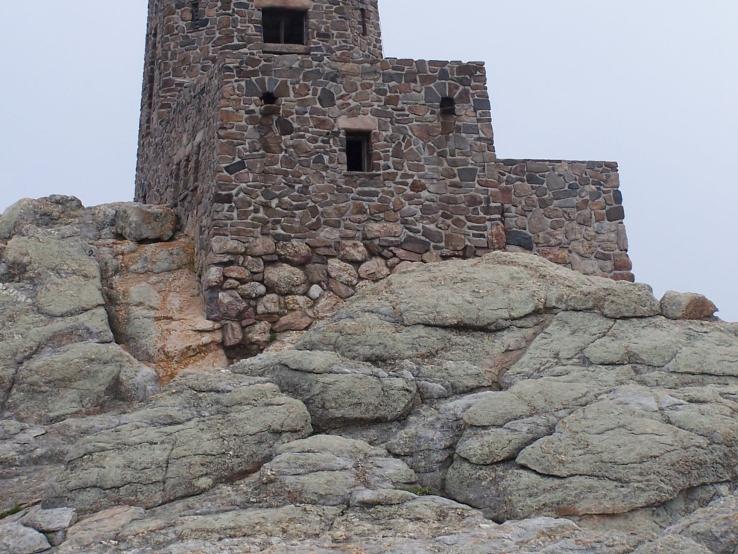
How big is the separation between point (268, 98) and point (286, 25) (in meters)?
6.80

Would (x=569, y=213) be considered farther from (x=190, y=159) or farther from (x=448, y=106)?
(x=190, y=159)

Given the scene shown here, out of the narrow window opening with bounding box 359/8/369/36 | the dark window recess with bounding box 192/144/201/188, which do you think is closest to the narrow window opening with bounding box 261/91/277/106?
the dark window recess with bounding box 192/144/201/188

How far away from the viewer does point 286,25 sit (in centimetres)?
2133

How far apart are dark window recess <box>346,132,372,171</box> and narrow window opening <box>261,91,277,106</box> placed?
1.44 m

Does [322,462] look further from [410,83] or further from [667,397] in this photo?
[410,83]

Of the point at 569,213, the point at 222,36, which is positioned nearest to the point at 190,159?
the point at 222,36

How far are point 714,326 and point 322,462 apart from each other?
5.63 metres

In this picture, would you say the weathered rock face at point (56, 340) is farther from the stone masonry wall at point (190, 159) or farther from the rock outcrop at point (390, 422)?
the stone masonry wall at point (190, 159)

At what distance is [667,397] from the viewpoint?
352 inches

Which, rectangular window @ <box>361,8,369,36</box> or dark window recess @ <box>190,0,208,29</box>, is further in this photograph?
rectangular window @ <box>361,8,369,36</box>

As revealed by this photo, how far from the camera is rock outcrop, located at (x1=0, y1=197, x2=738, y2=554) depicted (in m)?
7.45

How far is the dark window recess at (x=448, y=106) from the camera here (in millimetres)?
15914

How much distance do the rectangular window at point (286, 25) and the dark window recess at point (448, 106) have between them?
6465 millimetres

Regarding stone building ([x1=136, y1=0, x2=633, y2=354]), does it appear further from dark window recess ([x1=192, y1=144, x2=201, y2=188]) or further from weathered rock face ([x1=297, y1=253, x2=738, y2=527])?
weathered rock face ([x1=297, y1=253, x2=738, y2=527])
